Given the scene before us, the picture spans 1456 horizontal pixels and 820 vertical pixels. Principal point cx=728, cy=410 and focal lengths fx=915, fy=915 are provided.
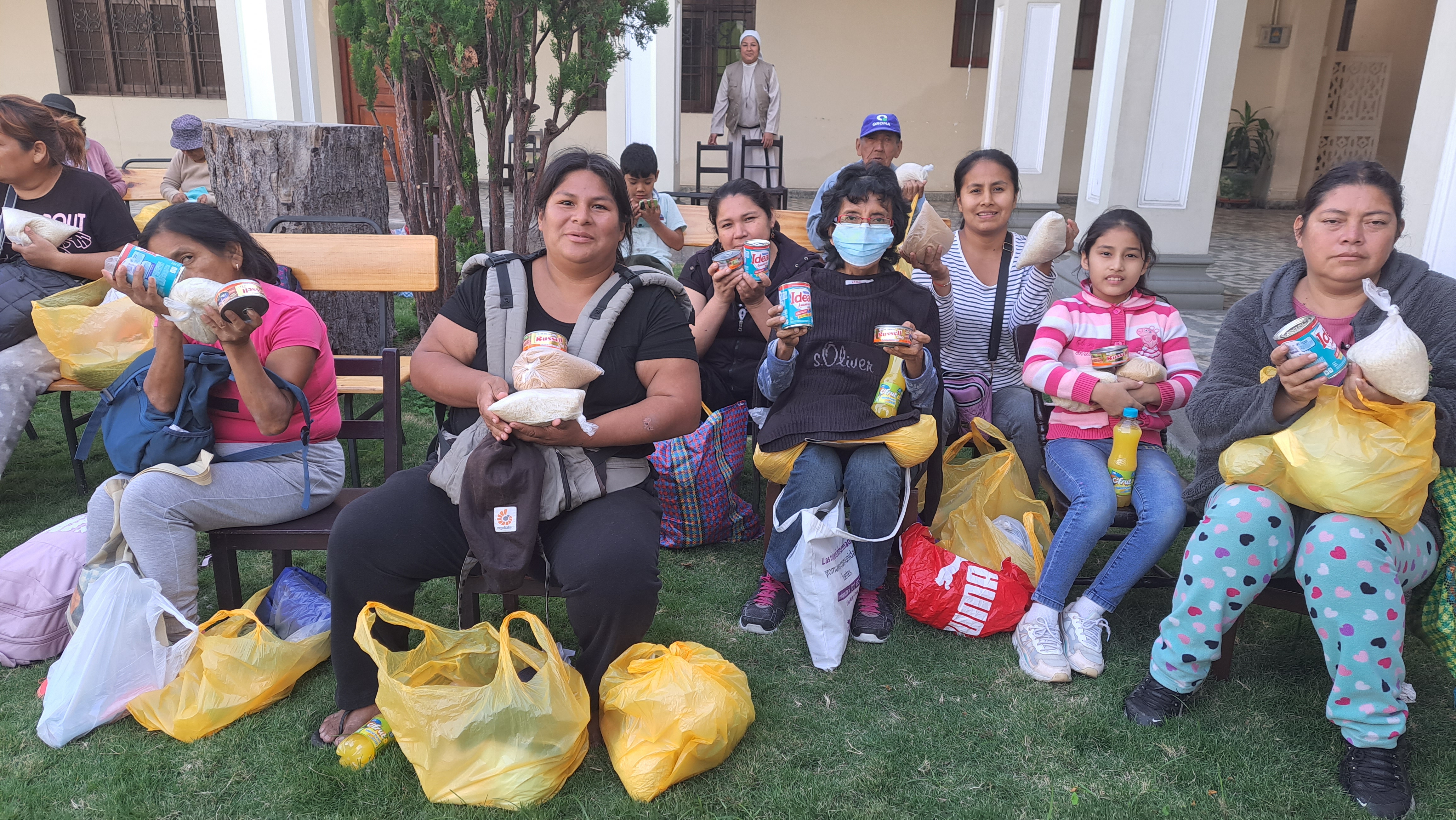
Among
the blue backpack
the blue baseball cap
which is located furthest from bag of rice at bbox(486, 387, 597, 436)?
the blue baseball cap

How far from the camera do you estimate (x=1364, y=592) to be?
2191 millimetres

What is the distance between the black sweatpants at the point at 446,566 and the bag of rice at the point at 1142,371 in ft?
5.15

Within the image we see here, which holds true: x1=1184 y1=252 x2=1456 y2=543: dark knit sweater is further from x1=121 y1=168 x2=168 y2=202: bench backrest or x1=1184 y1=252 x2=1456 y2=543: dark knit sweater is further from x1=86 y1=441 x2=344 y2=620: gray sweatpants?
x1=121 y1=168 x2=168 y2=202: bench backrest

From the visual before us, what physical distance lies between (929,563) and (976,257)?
127cm

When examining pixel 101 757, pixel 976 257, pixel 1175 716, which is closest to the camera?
pixel 101 757

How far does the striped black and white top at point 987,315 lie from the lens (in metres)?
3.44

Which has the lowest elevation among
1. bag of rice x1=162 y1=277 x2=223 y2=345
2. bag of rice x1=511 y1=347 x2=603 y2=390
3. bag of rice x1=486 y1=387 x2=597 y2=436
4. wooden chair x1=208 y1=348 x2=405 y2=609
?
wooden chair x1=208 y1=348 x2=405 y2=609

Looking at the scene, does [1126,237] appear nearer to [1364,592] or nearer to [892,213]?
[892,213]

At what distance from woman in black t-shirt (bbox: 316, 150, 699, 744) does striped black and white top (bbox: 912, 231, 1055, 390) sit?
1.34m

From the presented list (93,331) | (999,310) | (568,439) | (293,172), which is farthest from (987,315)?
(293,172)

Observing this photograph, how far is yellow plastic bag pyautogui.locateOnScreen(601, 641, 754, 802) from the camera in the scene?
2168 millimetres

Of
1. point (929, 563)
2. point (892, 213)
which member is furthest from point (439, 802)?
point (892, 213)

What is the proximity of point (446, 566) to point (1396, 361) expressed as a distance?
92.1 inches

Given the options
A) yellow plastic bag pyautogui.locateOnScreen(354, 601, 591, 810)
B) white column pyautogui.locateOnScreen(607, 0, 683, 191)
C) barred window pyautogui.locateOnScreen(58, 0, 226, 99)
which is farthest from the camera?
barred window pyautogui.locateOnScreen(58, 0, 226, 99)
